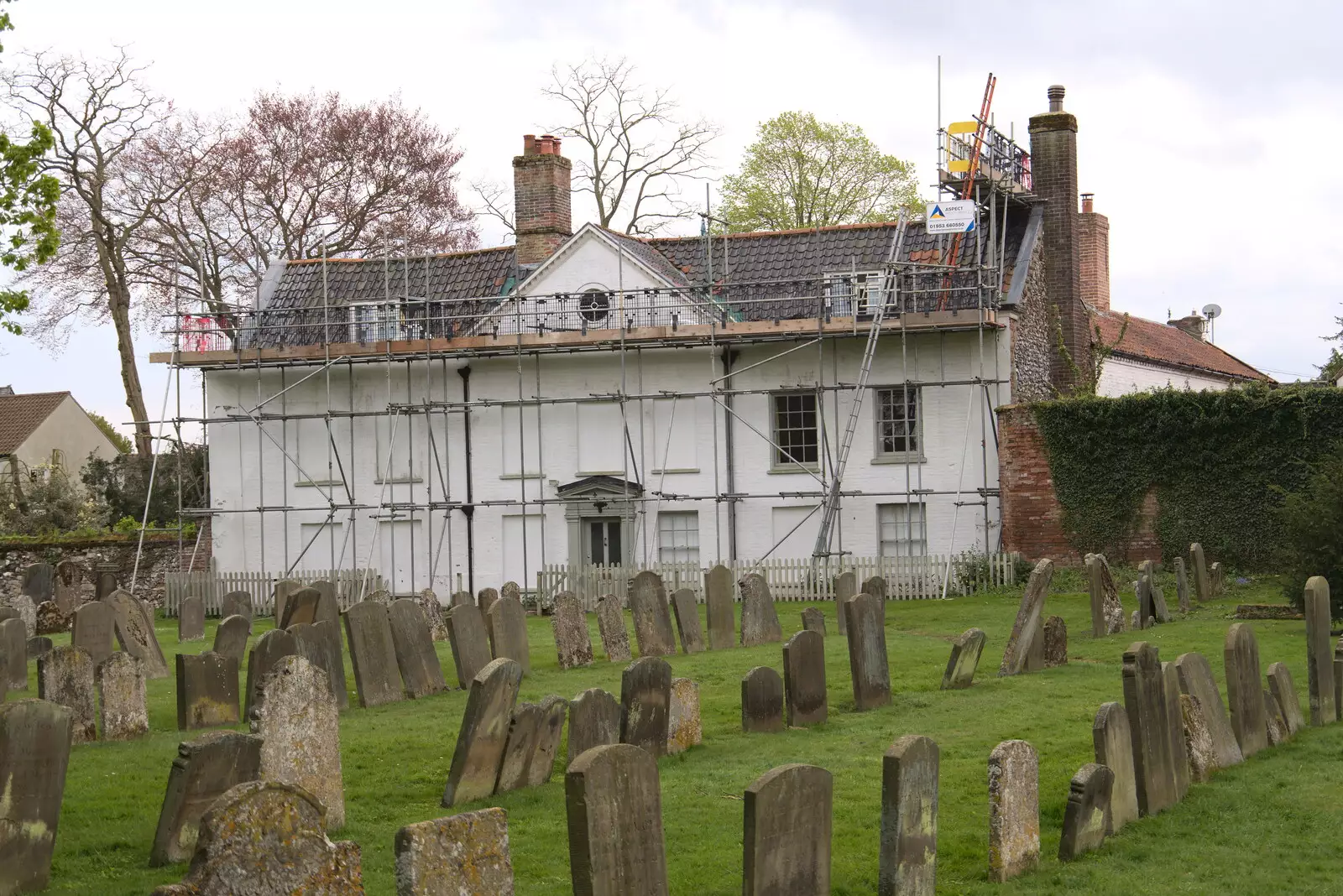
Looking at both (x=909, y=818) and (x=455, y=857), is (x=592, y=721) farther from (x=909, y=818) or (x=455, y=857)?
(x=455, y=857)

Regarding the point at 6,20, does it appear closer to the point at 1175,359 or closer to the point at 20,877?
the point at 20,877

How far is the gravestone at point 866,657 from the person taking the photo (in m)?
15.3

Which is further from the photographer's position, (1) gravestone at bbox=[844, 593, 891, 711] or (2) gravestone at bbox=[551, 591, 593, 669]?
(2) gravestone at bbox=[551, 591, 593, 669]

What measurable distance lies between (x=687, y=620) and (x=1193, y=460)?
511 inches

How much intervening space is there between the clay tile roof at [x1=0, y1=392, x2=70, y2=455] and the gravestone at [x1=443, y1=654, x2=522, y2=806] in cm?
4546

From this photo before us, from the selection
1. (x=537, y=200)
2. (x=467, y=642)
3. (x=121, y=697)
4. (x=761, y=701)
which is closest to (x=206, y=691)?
(x=121, y=697)

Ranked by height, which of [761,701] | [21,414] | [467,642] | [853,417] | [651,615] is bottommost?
[761,701]

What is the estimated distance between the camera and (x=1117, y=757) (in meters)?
10.3

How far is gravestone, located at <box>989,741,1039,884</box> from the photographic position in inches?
364

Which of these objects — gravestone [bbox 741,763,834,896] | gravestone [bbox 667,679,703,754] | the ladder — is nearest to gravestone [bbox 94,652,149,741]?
gravestone [bbox 667,679,703,754]

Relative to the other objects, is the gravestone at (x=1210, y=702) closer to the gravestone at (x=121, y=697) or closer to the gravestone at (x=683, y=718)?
the gravestone at (x=683, y=718)

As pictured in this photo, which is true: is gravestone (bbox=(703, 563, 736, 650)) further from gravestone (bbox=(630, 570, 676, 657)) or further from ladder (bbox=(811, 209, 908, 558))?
ladder (bbox=(811, 209, 908, 558))

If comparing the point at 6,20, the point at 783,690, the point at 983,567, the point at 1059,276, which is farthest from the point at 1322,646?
the point at 1059,276

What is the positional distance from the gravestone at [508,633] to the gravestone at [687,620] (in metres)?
2.66
